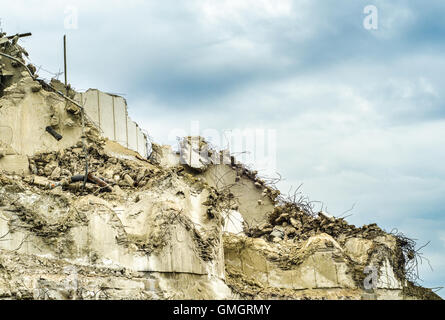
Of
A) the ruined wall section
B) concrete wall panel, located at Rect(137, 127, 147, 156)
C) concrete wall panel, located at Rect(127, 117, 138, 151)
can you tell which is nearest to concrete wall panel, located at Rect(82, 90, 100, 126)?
the ruined wall section

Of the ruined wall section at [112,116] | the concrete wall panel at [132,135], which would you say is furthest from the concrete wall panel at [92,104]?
the concrete wall panel at [132,135]

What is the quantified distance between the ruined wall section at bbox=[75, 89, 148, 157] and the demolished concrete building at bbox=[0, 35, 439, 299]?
0.03 m

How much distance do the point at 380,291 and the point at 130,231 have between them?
7196 mm

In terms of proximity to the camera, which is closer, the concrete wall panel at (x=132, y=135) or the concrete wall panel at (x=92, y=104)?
the concrete wall panel at (x=92, y=104)

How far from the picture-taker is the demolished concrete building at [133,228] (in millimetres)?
17141

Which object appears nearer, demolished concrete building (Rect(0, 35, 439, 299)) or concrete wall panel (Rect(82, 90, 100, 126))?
demolished concrete building (Rect(0, 35, 439, 299))

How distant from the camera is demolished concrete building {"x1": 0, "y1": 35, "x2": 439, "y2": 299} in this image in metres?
17.1

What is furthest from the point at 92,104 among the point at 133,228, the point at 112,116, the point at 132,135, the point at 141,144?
the point at 133,228

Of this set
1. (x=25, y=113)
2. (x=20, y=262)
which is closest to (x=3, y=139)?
(x=25, y=113)

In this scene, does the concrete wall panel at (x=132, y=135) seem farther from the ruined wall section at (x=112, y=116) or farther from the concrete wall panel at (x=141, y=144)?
the concrete wall panel at (x=141, y=144)

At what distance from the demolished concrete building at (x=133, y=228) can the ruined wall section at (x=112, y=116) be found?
3 cm

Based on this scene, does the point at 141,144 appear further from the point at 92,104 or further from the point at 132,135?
the point at 92,104

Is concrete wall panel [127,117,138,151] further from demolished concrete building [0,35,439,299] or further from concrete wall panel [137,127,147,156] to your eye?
concrete wall panel [137,127,147,156]

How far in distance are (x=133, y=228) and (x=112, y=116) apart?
548 centimetres
